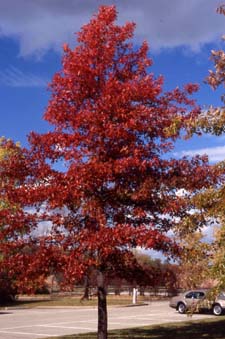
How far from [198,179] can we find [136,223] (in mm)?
1629

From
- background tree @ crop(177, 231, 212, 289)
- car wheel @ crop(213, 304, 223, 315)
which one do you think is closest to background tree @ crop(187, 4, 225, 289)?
background tree @ crop(177, 231, 212, 289)

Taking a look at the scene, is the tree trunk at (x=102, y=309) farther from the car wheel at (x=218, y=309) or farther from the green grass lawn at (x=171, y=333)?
the car wheel at (x=218, y=309)

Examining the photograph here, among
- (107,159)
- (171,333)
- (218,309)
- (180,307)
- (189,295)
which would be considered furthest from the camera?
(189,295)

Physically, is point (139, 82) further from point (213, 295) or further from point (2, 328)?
point (2, 328)

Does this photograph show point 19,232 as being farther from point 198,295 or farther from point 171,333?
point 198,295

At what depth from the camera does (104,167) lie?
11234 millimetres

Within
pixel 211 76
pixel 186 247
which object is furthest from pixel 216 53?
pixel 186 247

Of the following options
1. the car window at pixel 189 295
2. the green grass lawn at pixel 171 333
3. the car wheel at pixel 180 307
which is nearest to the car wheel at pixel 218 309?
the car wheel at pixel 180 307

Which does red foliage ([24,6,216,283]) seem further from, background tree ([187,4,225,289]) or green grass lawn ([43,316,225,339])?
green grass lawn ([43,316,225,339])

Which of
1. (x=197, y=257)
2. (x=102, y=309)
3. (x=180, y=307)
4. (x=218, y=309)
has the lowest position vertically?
(x=102, y=309)

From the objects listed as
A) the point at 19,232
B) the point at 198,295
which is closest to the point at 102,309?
the point at 19,232

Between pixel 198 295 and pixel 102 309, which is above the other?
pixel 198 295

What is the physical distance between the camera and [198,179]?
1225cm

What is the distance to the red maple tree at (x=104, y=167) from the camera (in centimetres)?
1125
